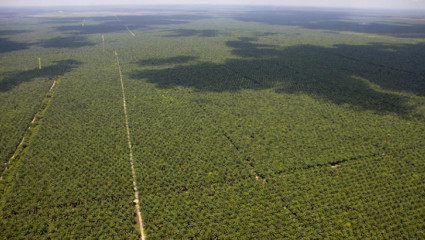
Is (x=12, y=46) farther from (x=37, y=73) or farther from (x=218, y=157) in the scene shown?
(x=218, y=157)

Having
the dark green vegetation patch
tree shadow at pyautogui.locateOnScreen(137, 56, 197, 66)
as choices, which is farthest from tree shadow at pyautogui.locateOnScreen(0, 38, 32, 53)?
tree shadow at pyautogui.locateOnScreen(137, 56, 197, 66)

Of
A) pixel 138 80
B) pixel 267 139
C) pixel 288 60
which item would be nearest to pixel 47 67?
pixel 138 80

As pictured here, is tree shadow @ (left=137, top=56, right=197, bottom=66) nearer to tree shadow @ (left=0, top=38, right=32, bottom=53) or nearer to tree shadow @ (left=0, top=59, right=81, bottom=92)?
tree shadow @ (left=0, top=59, right=81, bottom=92)

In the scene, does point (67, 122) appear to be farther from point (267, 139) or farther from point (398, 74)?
point (398, 74)

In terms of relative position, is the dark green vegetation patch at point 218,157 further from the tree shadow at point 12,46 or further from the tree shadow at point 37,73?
the tree shadow at point 12,46

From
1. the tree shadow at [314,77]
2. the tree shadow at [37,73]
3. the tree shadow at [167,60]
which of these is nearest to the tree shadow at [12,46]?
the tree shadow at [37,73]
